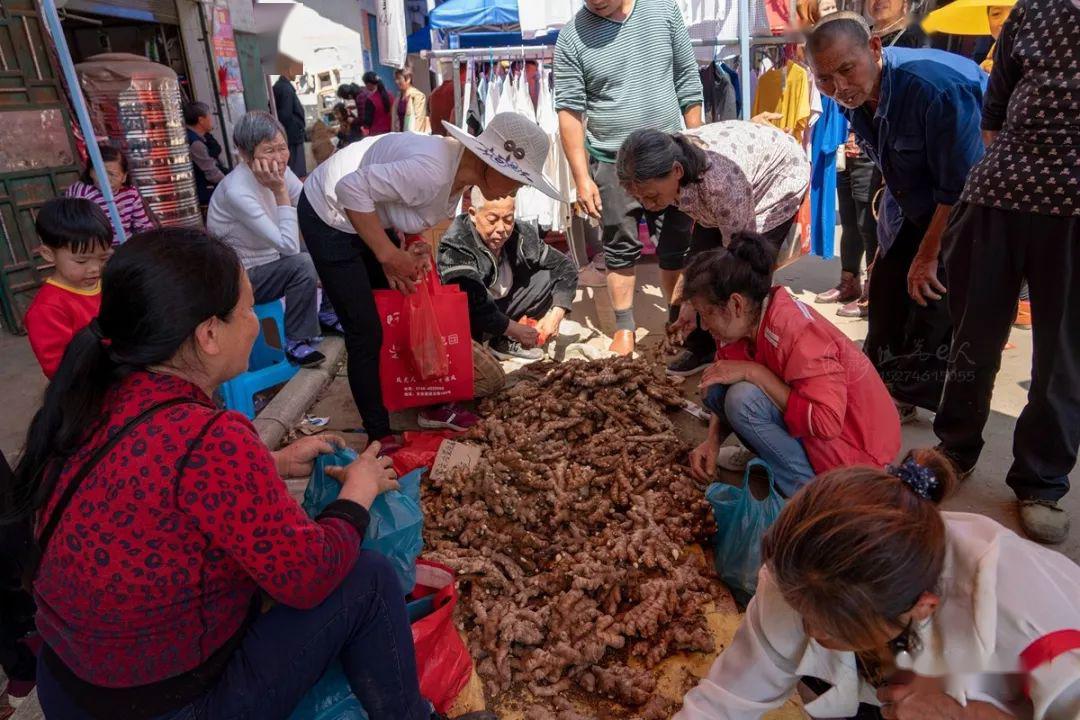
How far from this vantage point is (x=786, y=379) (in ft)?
8.60

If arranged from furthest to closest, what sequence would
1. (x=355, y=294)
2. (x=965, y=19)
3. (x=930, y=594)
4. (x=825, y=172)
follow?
(x=825, y=172) → (x=965, y=19) → (x=355, y=294) → (x=930, y=594)

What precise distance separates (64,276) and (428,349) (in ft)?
4.98

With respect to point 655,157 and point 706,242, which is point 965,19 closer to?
point 706,242

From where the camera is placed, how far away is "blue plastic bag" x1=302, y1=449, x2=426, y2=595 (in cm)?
198

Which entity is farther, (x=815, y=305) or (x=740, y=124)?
(x=815, y=305)

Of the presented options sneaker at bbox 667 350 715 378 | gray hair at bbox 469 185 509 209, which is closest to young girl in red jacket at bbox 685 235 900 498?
sneaker at bbox 667 350 715 378

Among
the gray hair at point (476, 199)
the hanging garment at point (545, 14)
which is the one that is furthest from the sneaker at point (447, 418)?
the hanging garment at point (545, 14)

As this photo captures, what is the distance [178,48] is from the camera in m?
8.02

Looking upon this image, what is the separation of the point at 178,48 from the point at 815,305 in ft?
24.1

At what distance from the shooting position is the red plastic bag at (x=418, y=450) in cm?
330

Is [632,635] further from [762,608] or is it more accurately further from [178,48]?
[178,48]

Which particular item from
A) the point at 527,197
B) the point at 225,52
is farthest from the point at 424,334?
the point at 225,52

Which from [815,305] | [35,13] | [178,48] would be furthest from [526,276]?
[178,48]

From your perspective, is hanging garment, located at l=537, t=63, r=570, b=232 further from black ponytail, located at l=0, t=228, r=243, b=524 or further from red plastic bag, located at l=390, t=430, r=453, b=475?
black ponytail, located at l=0, t=228, r=243, b=524
